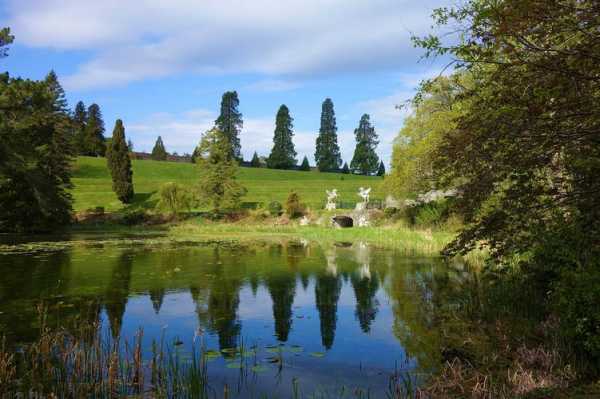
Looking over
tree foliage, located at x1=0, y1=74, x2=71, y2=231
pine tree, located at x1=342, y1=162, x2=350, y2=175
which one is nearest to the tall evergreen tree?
tree foliage, located at x1=0, y1=74, x2=71, y2=231

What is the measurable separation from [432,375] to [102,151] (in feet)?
291

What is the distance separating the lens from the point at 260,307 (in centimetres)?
1223

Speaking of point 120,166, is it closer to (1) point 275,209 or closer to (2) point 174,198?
(2) point 174,198

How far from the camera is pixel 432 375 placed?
7148mm

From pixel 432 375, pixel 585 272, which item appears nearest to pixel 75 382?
pixel 432 375

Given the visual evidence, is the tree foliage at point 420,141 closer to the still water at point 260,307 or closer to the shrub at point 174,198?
the still water at point 260,307

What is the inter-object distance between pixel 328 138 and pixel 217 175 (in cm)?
6235

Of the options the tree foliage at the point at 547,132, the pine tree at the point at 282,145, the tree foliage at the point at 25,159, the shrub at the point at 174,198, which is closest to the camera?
the tree foliage at the point at 547,132

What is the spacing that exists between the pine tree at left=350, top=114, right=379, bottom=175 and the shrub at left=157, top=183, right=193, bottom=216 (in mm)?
59716

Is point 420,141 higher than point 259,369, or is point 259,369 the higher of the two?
point 420,141

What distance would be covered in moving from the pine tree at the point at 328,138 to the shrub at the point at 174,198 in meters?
60.8

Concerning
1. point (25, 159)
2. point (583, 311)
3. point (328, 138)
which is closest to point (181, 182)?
point (25, 159)

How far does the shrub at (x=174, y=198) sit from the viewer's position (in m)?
46.5

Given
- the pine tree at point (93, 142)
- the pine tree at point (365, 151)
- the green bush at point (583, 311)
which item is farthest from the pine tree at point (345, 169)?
the green bush at point (583, 311)
